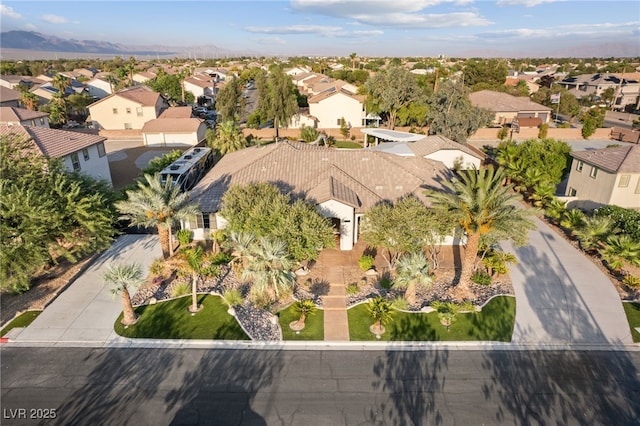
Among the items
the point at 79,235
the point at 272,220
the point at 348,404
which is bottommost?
the point at 348,404

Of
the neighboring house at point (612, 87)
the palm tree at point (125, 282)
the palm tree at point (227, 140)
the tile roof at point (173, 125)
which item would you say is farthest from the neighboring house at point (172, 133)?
the neighboring house at point (612, 87)

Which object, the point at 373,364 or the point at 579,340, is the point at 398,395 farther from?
the point at 579,340

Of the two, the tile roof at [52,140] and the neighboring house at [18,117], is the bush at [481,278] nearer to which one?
the tile roof at [52,140]

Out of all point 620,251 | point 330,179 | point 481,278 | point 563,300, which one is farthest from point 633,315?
point 330,179

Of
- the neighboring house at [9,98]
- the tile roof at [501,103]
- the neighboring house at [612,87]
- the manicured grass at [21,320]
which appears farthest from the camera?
the neighboring house at [612,87]

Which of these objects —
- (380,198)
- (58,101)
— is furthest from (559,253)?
(58,101)

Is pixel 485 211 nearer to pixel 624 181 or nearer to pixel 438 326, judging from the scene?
pixel 438 326

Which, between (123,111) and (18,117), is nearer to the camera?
(18,117)
